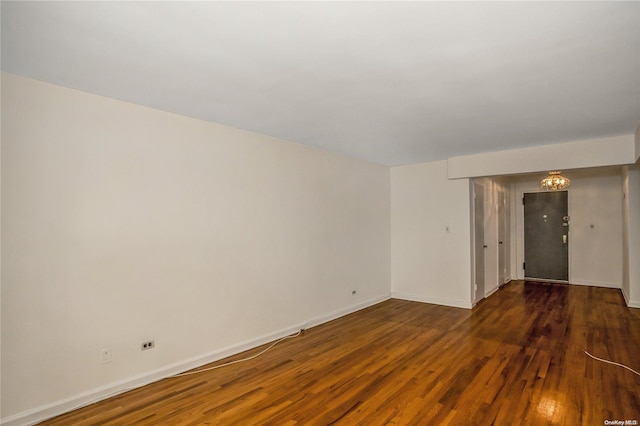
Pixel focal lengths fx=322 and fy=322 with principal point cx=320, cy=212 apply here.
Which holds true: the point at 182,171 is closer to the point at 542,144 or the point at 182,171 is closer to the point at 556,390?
the point at 556,390

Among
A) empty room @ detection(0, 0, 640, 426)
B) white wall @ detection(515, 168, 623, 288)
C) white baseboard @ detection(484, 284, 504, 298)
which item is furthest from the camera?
white wall @ detection(515, 168, 623, 288)

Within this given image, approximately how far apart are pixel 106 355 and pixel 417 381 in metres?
2.66

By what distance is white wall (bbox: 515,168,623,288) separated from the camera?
6602 mm

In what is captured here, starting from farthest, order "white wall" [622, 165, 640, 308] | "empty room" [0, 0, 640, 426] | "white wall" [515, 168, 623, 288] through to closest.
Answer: "white wall" [515, 168, 623, 288], "white wall" [622, 165, 640, 308], "empty room" [0, 0, 640, 426]

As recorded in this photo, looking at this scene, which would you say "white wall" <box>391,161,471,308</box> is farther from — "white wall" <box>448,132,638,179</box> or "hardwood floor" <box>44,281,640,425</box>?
"hardwood floor" <box>44,281,640,425</box>

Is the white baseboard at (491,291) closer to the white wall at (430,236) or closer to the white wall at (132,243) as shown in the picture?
the white wall at (430,236)

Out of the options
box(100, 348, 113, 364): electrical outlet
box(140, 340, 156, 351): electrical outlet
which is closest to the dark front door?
box(140, 340, 156, 351): electrical outlet

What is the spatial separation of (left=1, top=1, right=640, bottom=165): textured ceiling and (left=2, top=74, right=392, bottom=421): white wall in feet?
1.10

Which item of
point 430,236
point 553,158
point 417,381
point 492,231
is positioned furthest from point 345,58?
point 492,231

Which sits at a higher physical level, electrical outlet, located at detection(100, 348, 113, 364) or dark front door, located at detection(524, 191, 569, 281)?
dark front door, located at detection(524, 191, 569, 281)

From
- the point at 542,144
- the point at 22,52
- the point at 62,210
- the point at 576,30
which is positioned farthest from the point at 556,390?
the point at 22,52

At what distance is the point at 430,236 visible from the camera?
577 centimetres

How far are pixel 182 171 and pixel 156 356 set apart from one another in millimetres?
1725

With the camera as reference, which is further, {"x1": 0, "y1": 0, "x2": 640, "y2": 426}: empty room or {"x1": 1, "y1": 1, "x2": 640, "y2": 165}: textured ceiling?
{"x1": 0, "y1": 0, "x2": 640, "y2": 426}: empty room
